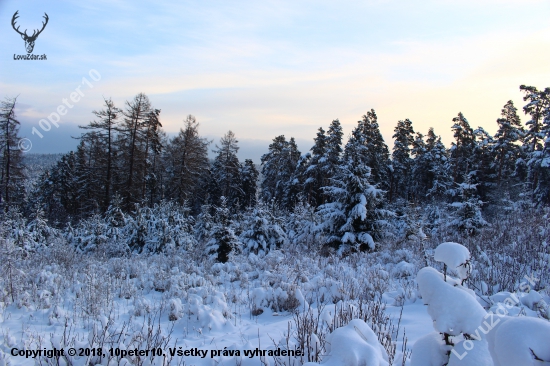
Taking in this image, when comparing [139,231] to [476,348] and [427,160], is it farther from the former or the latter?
[427,160]

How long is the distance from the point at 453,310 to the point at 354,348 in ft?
3.05

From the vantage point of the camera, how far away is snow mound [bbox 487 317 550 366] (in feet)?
4.41

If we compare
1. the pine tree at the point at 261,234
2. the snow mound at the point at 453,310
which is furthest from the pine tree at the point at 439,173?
the snow mound at the point at 453,310

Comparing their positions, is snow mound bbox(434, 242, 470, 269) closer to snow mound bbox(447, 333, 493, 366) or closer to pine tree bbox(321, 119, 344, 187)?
snow mound bbox(447, 333, 493, 366)

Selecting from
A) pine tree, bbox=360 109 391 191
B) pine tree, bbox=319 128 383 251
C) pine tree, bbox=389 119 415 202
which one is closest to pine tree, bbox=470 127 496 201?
pine tree, bbox=389 119 415 202

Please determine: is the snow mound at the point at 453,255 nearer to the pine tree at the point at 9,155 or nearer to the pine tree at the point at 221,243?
the pine tree at the point at 221,243

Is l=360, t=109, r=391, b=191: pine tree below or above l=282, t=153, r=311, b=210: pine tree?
above

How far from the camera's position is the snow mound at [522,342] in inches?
52.9

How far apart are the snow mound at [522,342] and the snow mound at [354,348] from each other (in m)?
1.02

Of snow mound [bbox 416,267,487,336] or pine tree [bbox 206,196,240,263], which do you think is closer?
snow mound [bbox 416,267,487,336]

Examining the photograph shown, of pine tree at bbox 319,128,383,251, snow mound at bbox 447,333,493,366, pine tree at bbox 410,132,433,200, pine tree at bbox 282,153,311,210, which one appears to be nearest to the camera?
snow mound at bbox 447,333,493,366

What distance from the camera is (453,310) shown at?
178 cm

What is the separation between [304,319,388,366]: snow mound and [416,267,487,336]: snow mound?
740 mm

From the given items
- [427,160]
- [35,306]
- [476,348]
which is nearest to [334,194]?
[35,306]
